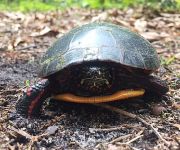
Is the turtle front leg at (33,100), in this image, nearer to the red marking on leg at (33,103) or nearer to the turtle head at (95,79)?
the red marking on leg at (33,103)

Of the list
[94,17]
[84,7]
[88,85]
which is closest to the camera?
[88,85]

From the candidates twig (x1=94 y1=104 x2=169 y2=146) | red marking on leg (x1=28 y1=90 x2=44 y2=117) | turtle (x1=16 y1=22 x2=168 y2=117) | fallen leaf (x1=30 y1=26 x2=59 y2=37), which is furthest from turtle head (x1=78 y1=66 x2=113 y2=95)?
fallen leaf (x1=30 y1=26 x2=59 y2=37)

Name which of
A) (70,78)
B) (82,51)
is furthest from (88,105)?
(82,51)

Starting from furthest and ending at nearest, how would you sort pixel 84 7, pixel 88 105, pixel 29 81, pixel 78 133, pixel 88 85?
pixel 84 7
pixel 29 81
pixel 88 105
pixel 88 85
pixel 78 133

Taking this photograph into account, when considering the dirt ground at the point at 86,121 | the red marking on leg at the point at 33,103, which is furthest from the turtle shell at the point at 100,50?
the dirt ground at the point at 86,121

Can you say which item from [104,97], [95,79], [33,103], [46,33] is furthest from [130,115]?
[46,33]

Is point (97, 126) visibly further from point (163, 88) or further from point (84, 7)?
point (84, 7)

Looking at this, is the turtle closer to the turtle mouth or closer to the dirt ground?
the turtle mouth
